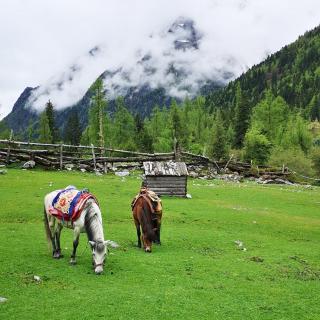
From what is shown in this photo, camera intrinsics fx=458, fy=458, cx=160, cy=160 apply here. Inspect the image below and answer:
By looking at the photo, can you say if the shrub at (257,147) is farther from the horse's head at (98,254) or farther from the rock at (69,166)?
the horse's head at (98,254)

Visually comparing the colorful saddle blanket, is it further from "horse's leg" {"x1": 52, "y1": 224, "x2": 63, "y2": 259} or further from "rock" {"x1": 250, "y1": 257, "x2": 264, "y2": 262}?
"rock" {"x1": 250, "y1": 257, "x2": 264, "y2": 262}

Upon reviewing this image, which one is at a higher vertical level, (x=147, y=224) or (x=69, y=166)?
(x=69, y=166)

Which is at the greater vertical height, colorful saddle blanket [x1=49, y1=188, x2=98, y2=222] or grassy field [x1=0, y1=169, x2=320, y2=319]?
colorful saddle blanket [x1=49, y1=188, x2=98, y2=222]

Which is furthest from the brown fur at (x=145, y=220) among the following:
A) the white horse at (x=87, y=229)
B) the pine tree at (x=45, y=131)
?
the pine tree at (x=45, y=131)

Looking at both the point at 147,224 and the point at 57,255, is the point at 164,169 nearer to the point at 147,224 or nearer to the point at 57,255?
the point at 147,224

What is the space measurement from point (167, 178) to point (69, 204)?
57.4ft

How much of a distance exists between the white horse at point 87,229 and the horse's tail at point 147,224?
9.51ft

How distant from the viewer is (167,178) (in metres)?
31.0

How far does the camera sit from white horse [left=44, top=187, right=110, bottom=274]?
1291 centimetres

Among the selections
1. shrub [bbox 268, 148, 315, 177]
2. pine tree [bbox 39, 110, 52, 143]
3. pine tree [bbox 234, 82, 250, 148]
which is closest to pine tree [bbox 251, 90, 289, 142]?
pine tree [bbox 234, 82, 250, 148]

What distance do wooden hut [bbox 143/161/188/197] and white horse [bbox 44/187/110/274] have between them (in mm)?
15765

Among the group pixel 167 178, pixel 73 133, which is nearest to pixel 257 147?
pixel 167 178

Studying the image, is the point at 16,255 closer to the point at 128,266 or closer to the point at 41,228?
the point at 128,266

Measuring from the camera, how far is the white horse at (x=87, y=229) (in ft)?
42.4
